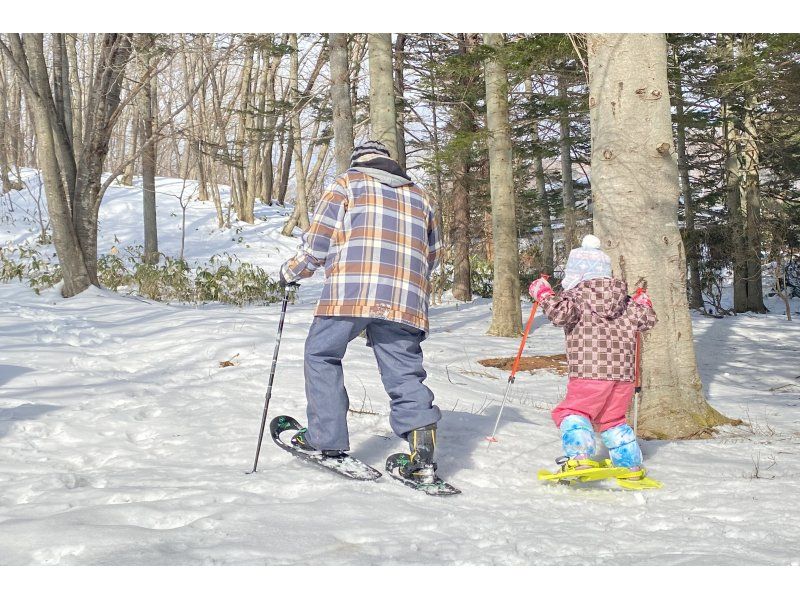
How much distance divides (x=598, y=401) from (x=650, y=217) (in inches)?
76.4

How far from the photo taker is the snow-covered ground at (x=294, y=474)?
2.92 meters

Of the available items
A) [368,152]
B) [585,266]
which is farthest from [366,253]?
[585,266]

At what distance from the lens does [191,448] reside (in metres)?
4.68

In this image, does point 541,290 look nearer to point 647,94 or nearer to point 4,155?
point 647,94

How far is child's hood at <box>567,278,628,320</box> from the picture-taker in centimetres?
445

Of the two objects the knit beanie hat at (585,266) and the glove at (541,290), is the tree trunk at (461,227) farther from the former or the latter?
the glove at (541,290)

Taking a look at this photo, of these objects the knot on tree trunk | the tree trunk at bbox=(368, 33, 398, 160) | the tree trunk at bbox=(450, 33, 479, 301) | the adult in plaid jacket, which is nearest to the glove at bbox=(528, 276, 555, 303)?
the adult in plaid jacket

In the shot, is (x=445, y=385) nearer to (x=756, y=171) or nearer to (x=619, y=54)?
(x=619, y=54)

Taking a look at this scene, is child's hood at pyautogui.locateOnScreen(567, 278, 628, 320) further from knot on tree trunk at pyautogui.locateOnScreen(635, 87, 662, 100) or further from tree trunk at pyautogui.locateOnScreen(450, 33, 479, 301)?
tree trunk at pyautogui.locateOnScreen(450, 33, 479, 301)

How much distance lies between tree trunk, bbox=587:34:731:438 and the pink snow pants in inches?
54.2

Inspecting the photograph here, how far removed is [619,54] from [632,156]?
79 centimetres

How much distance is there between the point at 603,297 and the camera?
446 cm

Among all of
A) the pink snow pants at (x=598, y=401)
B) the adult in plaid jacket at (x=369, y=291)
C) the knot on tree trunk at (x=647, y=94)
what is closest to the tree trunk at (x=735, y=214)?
the knot on tree trunk at (x=647, y=94)
